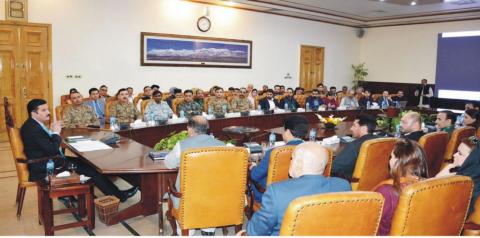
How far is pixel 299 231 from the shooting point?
4.91ft

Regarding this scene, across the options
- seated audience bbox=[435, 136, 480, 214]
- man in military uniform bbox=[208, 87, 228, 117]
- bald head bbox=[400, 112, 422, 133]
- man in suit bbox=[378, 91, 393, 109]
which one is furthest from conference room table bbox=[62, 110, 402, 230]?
man in suit bbox=[378, 91, 393, 109]

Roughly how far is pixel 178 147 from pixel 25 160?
1494mm

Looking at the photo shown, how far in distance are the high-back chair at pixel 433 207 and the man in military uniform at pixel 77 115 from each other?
4559mm

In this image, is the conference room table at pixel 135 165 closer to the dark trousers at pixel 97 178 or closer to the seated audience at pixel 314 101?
the dark trousers at pixel 97 178

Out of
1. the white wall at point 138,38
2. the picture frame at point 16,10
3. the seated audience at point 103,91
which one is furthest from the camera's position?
the white wall at point 138,38

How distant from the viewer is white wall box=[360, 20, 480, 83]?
1247 centimetres

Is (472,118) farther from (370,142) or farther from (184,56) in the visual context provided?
(184,56)

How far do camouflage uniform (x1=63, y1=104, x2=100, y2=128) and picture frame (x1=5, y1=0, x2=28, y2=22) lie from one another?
9.53ft

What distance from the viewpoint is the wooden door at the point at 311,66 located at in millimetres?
12617

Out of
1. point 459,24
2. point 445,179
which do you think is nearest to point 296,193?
point 445,179

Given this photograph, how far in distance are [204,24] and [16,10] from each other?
419 cm

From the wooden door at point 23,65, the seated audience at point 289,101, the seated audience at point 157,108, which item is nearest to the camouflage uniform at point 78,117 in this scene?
the seated audience at point 157,108

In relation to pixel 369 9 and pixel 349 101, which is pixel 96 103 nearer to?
pixel 349 101

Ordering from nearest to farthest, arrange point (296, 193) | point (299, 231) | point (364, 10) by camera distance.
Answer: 1. point (299, 231)
2. point (296, 193)
3. point (364, 10)
